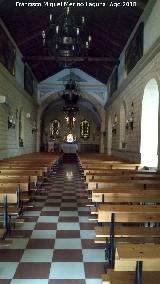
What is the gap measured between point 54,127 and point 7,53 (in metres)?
19.0

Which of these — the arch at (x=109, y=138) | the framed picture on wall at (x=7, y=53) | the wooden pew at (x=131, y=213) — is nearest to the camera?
the wooden pew at (x=131, y=213)

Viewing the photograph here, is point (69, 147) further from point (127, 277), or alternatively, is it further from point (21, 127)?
point (127, 277)

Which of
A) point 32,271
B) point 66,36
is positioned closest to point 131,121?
point 66,36

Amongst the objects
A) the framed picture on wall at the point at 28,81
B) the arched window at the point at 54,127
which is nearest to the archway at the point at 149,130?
the framed picture on wall at the point at 28,81

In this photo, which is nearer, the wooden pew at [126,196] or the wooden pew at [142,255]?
the wooden pew at [142,255]

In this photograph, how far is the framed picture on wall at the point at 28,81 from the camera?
17.7m

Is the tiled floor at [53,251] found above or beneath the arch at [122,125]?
beneath

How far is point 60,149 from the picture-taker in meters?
29.6

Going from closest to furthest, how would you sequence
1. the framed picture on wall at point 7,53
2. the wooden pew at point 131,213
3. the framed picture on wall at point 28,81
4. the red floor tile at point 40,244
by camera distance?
the wooden pew at point 131,213
the red floor tile at point 40,244
the framed picture on wall at point 7,53
the framed picture on wall at point 28,81

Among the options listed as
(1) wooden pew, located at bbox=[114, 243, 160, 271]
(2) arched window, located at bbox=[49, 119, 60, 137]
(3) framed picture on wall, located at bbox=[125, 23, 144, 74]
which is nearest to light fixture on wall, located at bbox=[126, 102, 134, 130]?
(3) framed picture on wall, located at bbox=[125, 23, 144, 74]

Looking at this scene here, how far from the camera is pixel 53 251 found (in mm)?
4613

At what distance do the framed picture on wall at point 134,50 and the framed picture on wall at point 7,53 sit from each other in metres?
4.54

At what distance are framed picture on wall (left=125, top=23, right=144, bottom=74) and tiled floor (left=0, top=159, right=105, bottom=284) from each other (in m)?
6.48

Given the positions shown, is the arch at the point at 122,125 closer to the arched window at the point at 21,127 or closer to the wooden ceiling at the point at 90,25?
the wooden ceiling at the point at 90,25
